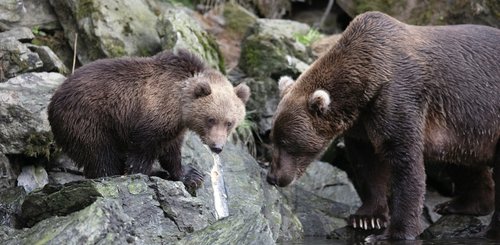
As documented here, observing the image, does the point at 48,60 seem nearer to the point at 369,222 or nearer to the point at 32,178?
the point at 32,178

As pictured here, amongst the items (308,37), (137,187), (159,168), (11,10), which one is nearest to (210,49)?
(308,37)

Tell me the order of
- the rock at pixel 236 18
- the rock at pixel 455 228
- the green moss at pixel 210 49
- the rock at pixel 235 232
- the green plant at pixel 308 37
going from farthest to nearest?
the rock at pixel 236 18, the green plant at pixel 308 37, the green moss at pixel 210 49, the rock at pixel 455 228, the rock at pixel 235 232

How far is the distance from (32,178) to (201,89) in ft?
Result: 8.10

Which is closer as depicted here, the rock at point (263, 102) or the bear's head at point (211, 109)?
the bear's head at point (211, 109)

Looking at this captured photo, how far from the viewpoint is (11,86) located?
36.9ft

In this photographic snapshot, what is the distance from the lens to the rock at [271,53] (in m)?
14.7

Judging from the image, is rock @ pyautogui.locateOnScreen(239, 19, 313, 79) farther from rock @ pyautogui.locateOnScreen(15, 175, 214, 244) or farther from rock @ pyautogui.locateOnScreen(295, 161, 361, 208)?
rock @ pyautogui.locateOnScreen(15, 175, 214, 244)

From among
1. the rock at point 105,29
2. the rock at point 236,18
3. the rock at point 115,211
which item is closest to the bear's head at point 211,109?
the rock at point 115,211

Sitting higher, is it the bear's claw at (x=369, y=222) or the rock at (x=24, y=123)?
the rock at (x=24, y=123)

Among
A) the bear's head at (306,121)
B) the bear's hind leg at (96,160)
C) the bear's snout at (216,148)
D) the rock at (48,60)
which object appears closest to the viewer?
the bear's hind leg at (96,160)

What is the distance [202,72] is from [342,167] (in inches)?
179

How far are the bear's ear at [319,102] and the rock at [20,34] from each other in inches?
190

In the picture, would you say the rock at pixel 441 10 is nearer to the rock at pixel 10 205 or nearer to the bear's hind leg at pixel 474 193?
the bear's hind leg at pixel 474 193

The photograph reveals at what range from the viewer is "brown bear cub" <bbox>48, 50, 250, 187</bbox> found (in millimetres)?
9875
